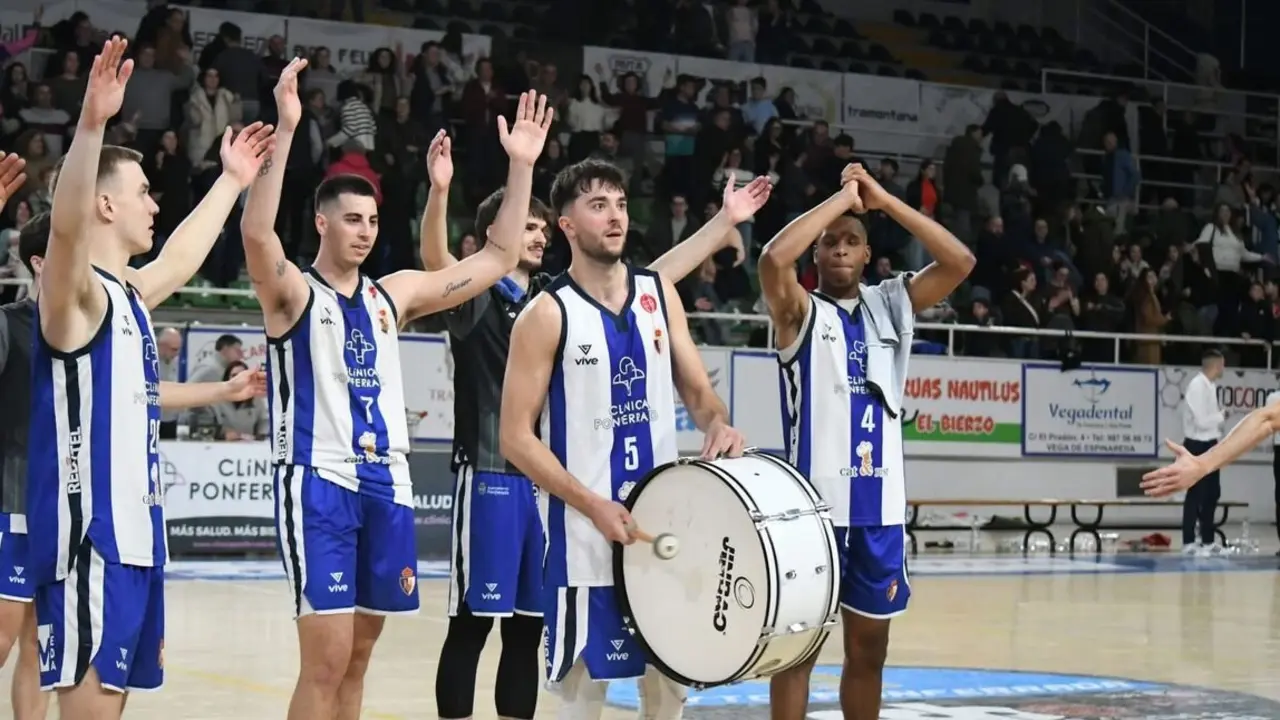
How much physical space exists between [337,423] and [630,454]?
1118 millimetres

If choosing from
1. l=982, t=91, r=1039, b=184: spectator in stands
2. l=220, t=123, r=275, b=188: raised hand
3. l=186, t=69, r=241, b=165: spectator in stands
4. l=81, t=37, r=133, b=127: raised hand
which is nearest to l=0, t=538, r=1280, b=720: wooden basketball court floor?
l=220, t=123, r=275, b=188: raised hand

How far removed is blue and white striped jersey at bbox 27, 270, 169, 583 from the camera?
5492 millimetres

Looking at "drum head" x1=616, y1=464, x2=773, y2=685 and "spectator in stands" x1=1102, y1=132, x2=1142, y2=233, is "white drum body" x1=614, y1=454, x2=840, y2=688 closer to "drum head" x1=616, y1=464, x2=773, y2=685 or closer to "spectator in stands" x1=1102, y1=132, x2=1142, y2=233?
"drum head" x1=616, y1=464, x2=773, y2=685

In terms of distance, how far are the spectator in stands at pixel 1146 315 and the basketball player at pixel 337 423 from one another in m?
19.3

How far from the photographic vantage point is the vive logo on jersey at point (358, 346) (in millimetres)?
6519

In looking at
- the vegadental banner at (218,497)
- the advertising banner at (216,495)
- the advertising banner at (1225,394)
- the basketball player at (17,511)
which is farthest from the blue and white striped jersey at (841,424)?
the advertising banner at (1225,394)

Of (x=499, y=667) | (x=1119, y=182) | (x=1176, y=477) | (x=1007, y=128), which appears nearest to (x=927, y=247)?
(x=1176, y=477)

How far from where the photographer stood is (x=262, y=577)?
53.9ft

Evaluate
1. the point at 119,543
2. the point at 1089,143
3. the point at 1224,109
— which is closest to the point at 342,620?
the point at 119,543

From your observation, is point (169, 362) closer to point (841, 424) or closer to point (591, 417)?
point (841, 424)

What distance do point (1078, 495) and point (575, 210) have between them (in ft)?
60.3

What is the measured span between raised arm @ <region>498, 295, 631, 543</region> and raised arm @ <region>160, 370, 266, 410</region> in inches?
45.1

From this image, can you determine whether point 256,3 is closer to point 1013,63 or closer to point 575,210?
point 1013,63

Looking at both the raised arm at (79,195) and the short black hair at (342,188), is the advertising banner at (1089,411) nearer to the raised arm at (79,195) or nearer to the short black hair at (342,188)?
the short black hair at (342,188)
